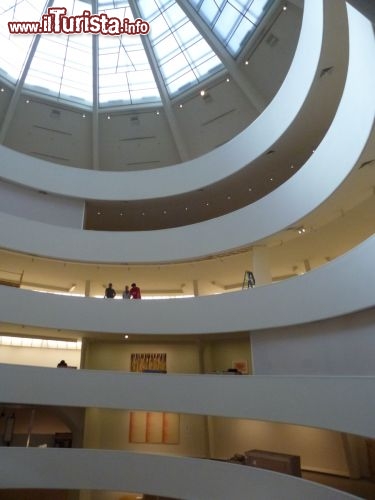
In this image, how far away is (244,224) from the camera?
17266mm

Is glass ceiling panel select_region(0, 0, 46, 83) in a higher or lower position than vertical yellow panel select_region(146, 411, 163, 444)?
higher

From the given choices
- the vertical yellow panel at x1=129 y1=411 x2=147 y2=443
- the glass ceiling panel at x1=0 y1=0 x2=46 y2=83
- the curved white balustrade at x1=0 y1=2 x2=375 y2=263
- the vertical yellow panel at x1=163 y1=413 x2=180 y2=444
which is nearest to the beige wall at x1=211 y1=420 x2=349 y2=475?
the vertical yellow panel at x1=163 y1=413 x2=180 y2=444

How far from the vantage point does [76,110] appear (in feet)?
73.9

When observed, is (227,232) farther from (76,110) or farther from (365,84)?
(76,110)

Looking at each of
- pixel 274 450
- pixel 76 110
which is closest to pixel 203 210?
pixel 76 110

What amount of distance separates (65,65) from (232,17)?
9.25 m

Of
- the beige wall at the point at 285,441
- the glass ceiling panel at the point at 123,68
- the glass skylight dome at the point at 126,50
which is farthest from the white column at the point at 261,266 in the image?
the glass ceiling panel at the point at 123,68

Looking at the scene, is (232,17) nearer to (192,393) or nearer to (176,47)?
(176,47)

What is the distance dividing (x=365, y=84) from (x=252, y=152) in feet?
27.3

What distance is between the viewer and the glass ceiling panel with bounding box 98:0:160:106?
19.9 meters

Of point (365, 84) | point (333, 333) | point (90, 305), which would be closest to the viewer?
point (365, 84)

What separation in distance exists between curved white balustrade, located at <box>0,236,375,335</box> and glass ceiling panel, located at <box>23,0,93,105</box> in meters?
12.1

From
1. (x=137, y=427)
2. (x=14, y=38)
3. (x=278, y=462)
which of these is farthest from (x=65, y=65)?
(x=278, y=462)

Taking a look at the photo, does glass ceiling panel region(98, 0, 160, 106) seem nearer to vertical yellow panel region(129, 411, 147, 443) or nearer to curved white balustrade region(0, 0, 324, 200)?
curved white balustrade region(0, 0, 324, 200)
